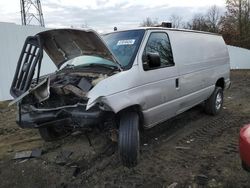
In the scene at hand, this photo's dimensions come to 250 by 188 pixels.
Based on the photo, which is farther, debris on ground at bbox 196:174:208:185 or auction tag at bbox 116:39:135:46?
auction tag at bbox 116:39:135:46

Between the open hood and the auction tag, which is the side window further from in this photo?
the open hood

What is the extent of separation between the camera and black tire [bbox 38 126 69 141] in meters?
5.79

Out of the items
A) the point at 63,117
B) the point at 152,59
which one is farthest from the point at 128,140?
the point at 152,59

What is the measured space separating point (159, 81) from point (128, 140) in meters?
1.30

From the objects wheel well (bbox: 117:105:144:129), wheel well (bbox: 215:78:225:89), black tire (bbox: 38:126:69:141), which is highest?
wheel well (bbox: 117:105:144:129)

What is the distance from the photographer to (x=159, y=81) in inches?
210

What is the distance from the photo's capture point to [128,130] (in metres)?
4.56

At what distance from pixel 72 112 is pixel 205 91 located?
375 centimetres

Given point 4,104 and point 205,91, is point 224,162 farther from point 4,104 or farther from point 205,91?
point 4,104

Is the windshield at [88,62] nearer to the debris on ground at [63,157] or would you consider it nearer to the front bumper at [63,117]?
the front bumper at [63,117]

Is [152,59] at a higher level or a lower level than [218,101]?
higher

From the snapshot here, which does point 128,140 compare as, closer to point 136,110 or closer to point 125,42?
point 136,110

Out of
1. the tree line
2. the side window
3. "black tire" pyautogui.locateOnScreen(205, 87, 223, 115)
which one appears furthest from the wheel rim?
the tree line

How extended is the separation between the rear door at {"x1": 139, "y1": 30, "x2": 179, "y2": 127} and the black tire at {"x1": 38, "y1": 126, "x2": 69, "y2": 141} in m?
1.72
